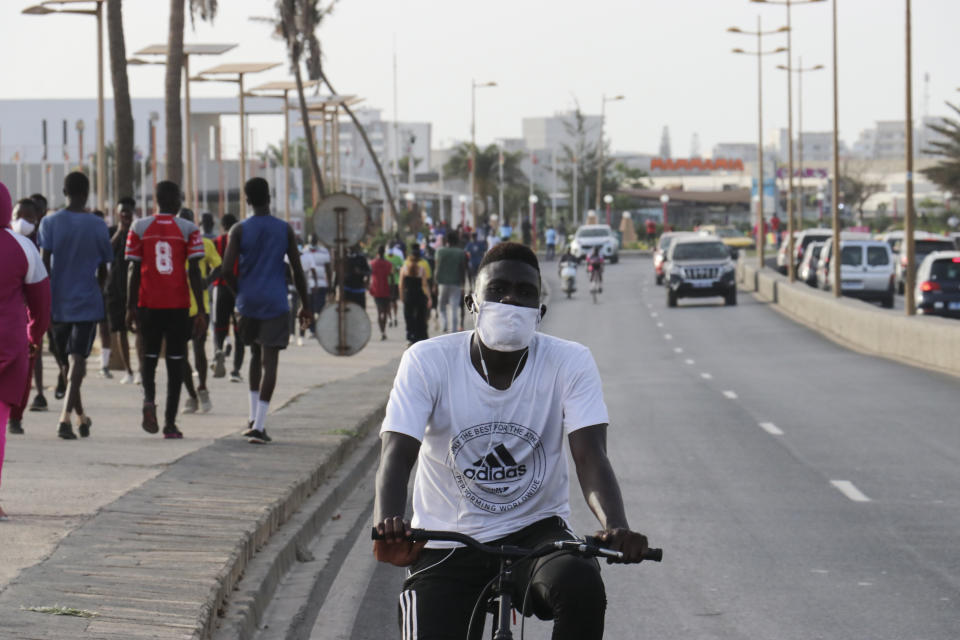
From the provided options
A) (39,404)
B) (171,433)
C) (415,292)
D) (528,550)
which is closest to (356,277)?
(415,292)

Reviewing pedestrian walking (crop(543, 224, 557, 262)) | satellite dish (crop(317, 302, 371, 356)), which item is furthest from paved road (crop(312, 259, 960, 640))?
pedestrian walking (crop(543, 224, 557, 262))

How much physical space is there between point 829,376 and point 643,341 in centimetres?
965

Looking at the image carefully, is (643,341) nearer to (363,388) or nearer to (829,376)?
(829,376)

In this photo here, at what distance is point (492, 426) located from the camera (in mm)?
4438

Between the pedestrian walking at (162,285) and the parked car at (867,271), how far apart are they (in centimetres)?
3457

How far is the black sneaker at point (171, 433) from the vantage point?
1284cm

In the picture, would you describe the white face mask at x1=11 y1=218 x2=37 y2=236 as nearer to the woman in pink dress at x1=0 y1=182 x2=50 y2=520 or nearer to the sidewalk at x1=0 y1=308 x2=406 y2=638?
the sidewalk at x1=0 y1=308 x2=406 y2=638

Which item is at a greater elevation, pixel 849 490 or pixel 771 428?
pixel 849 490

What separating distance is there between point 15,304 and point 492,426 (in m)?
4.54

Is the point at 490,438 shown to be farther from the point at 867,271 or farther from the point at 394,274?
the point at 867,271

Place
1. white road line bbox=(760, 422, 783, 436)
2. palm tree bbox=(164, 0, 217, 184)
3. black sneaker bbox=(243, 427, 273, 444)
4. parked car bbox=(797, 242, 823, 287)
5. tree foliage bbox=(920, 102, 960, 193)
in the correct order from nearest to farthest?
1. black sneaker bbox=(243, 427, 273, 444)
2. white road line bbox=(760, 422, 783, 436)
3. palm tree bbox=(164, 0, 217, 184)
4. parked car bbox=(797, 242, 823, 287)
5. tree foliage bbox=(920, 102, 960, 193)

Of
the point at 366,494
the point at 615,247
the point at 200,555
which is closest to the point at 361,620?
the point at 200,555

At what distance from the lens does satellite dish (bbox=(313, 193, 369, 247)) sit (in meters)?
19.1

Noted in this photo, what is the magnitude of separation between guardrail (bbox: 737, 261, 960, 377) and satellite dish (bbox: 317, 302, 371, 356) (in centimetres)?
906
